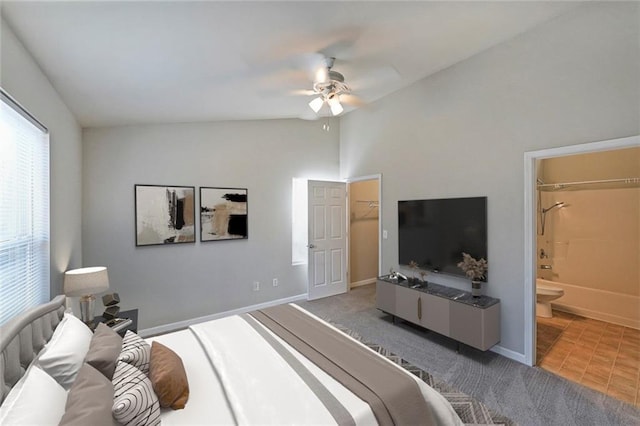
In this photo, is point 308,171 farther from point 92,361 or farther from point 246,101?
point 92,361

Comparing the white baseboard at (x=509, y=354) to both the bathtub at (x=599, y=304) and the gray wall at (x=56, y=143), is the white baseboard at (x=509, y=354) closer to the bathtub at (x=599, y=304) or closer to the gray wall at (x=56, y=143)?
the bathtub at (x=599, y=304)

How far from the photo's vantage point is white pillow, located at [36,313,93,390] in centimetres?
134

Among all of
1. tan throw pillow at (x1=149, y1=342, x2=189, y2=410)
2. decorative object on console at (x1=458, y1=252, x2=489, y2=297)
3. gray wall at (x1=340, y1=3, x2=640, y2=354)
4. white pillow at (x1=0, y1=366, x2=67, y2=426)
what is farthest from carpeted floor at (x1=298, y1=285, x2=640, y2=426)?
white pillow at (x1=0, y1=366, x2=67, y2=426)

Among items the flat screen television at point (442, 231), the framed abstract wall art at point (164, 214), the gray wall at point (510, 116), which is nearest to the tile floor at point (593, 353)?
the gray wall at point (510, 116)

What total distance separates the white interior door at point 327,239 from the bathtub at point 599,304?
301 centimetres

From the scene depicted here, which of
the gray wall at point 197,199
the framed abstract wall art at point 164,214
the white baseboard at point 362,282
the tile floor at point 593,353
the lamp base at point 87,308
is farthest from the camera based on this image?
the white baseboard at point 362,282

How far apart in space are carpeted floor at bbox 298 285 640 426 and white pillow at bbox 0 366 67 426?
260 cm

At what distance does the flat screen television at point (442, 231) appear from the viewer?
10.0 ft

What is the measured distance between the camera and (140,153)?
3299 millimetres

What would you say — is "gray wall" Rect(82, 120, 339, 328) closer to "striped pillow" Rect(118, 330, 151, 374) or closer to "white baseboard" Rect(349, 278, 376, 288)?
"white baseboard" Rect(349, 278, 376, 288)

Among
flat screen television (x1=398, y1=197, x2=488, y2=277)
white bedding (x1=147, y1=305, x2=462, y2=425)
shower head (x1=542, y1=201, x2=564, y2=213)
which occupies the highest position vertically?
shower head (x1=542, y1=201, x2=564, y2=213)

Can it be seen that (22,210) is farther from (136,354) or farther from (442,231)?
(442,231)

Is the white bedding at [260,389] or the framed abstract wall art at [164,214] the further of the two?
the framed abstract wall art at [164,214]

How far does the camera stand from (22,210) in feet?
5.54
